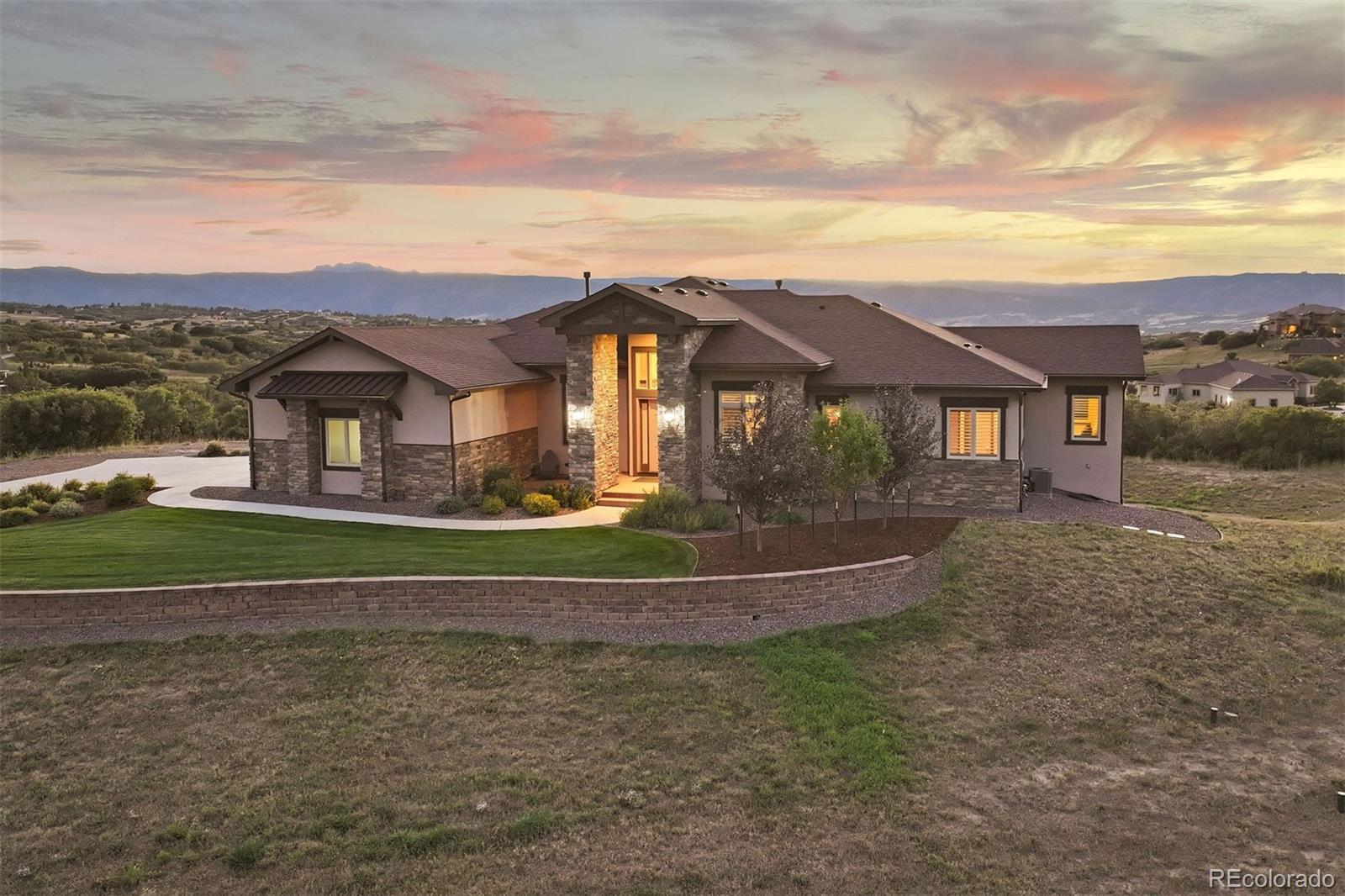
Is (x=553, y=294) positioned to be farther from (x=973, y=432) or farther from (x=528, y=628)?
(x=528, y=628)

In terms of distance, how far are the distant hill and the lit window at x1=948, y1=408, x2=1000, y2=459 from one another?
20.8 metres

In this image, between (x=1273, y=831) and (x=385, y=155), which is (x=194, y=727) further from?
(x=385, y=155)

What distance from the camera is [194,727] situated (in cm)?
1120

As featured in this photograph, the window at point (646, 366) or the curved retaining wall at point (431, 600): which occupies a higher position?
the window at point (646, 366)

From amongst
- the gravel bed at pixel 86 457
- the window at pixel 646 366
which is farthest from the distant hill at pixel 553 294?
the gravel bed at pixel 86 457

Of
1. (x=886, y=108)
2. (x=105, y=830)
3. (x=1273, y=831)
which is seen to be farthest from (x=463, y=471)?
(x=1273, y=831)

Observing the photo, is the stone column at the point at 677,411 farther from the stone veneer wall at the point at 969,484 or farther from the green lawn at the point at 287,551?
the stone veneer wall at the point at 969,484

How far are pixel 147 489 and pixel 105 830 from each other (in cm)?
1651

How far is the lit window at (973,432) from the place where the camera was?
20781mm

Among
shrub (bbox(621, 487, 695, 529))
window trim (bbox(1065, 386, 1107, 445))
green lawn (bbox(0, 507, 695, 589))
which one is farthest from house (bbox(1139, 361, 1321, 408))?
green lawn (bbox(0, 507, 695, 589))

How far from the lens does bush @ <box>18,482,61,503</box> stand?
843 inches

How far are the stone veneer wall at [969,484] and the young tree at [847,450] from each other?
12.1 feet

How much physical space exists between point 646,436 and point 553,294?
4649 inches

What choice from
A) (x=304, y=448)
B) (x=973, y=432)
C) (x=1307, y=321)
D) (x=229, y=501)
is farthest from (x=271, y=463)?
(x=1307, y=321)
